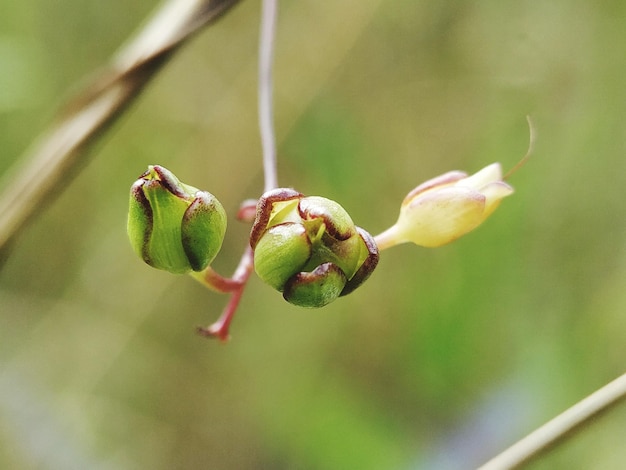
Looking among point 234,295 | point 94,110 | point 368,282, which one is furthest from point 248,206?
point 368,282

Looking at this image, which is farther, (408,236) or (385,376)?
(385,376)

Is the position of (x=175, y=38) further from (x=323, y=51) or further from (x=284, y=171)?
(x=323, y=51)

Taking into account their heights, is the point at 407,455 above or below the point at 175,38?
below

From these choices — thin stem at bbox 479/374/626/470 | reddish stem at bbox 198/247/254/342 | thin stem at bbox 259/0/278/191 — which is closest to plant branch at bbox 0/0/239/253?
thin stem at bbox 259/0/278/191

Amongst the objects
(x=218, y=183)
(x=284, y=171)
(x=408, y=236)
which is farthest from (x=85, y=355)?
(x=408, y=236)

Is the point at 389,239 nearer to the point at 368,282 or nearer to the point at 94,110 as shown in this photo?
the point at 94,110

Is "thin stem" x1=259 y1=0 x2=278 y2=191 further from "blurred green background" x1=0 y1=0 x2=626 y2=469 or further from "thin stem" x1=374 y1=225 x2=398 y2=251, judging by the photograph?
"blurred green background" x1=0 y1=0 x2=626 y2=469
